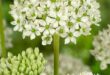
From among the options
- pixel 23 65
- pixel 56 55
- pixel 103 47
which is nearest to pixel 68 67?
pixel 103 47

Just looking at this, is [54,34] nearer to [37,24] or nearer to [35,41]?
[37,24]

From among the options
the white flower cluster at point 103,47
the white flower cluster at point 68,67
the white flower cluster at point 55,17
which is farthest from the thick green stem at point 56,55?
the white flower cluster at point 68,67

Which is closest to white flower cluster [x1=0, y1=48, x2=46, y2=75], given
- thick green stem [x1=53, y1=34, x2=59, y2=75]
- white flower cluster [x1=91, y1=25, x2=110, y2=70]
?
thick green stem [x1=53, y1=34, x2=59, y2=75]

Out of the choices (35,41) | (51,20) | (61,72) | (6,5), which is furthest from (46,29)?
(6,5)

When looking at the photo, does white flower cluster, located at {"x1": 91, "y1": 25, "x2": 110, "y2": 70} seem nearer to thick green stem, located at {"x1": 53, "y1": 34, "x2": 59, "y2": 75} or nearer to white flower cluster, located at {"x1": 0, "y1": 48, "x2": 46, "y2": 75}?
thick green stem, located at {"x1": 53, "y1": 34, "x2": 59, "y2": 75}

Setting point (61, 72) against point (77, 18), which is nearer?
point (77, 18)

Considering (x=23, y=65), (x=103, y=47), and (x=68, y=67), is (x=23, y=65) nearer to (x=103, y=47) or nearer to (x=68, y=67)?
(x=103, y=47)
